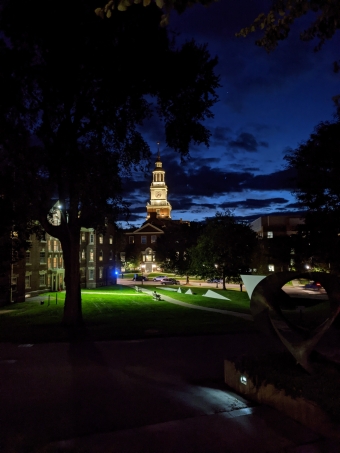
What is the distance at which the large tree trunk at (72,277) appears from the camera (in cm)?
1930

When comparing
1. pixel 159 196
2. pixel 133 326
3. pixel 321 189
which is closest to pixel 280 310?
pixel 133 326

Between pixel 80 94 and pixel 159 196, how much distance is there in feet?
441

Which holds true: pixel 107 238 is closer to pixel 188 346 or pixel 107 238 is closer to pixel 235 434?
pixel 188 346

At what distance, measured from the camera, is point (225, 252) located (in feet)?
161

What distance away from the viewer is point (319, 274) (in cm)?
925

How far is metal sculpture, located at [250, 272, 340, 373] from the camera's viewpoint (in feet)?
28.8

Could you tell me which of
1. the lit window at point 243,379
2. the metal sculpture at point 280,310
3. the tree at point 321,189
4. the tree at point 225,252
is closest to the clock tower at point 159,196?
the tree at point 225,252

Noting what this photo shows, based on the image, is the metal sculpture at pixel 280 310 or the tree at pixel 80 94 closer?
the metal sculpture at pixel 280 310

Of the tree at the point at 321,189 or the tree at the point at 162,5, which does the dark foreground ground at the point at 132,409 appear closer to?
the tree at the point at 162,5

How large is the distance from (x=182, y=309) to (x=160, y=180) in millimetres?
129223

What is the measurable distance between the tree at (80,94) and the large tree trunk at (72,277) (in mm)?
109

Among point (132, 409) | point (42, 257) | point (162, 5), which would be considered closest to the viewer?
point (162, 5)

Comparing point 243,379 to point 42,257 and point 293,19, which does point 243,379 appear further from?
point 42,257

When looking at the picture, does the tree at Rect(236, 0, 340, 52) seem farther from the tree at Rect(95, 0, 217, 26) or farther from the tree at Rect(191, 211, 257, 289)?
the tree at Rect(191, 211, 257, 289)
